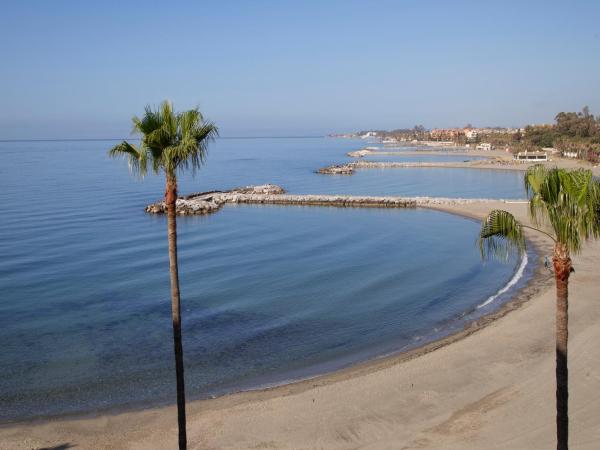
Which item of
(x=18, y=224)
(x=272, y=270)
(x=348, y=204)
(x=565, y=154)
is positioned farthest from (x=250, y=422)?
(x=565, y=154)

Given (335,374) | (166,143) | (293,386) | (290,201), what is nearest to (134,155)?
(166,143)

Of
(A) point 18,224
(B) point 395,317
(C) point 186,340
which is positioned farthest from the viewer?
(A) point 18,224

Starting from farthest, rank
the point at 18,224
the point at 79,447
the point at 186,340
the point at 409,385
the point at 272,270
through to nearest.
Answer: the point at 18,224 → the point at 272,270 → the point at 186,340 → the point at 409,385 → the point at 79,447

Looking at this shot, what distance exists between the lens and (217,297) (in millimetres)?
28531

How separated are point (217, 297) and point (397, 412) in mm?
14539

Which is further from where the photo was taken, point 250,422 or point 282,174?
point 282,174

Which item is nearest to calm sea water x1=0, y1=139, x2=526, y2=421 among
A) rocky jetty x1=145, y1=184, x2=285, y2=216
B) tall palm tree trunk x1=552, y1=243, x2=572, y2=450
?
rocky jetty x1=145, y1=184, x2=285, y2=216

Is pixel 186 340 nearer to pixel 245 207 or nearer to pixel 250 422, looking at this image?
pixel 250 422

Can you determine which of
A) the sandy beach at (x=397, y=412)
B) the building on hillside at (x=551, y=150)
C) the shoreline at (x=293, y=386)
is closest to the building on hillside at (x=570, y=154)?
the building on hillside at (x=551, y=150)

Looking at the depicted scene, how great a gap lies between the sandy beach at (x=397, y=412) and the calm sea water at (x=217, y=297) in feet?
4.58

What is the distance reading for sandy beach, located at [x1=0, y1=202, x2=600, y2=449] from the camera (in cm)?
1414

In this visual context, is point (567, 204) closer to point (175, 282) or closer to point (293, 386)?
point (175, 282)

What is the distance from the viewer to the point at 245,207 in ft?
217

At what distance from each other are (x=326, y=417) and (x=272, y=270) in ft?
63.1
